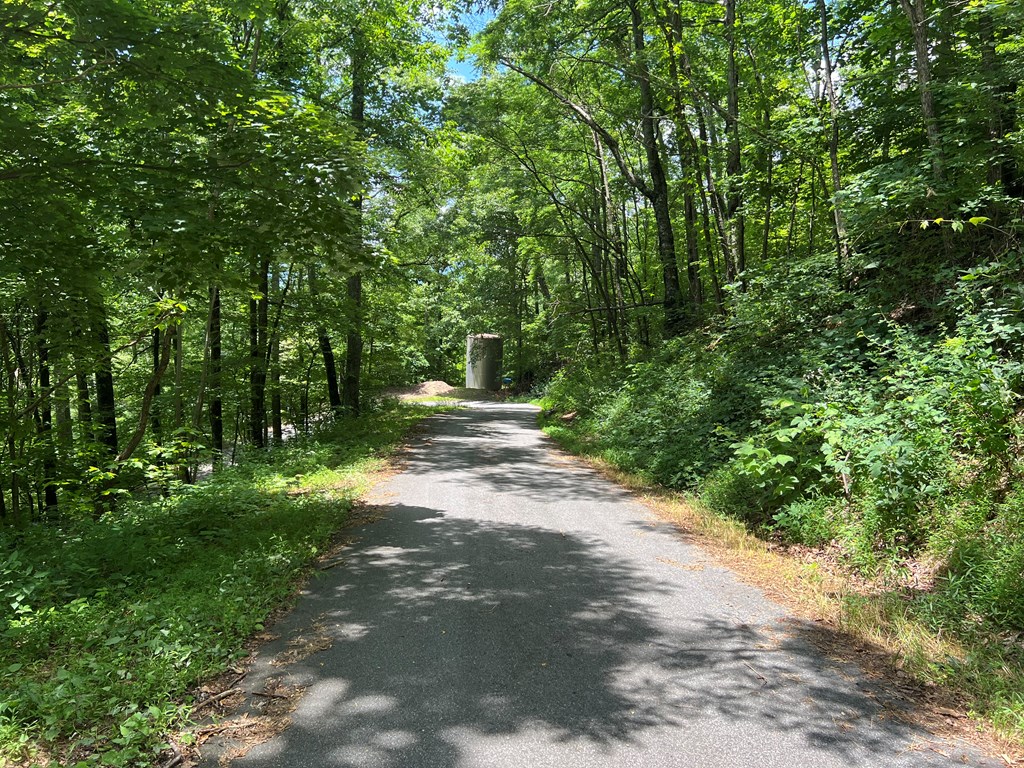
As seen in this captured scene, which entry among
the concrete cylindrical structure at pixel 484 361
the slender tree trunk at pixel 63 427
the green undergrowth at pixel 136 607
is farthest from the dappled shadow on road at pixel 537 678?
the concrete cylindrical structure at pixel 484 361

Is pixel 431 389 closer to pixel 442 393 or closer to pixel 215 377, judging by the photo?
pixel 442 393

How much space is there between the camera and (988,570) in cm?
375

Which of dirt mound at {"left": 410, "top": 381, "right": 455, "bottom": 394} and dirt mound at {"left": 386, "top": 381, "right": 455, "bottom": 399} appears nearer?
dirt mound at {"left": 386, "top": 381, "right": 455, "bottom": 399}

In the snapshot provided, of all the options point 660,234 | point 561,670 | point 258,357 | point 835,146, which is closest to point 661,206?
point 660,234

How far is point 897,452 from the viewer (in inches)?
188

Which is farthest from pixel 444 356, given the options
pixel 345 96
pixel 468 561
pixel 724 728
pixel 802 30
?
pixel 724 728

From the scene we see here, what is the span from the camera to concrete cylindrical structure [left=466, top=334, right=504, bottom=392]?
35.9m

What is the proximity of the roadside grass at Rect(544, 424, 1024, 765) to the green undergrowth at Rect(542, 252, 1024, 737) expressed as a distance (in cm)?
2

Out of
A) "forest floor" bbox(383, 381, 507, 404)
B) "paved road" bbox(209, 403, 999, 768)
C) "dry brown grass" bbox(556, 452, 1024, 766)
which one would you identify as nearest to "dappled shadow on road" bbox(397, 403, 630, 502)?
"paved road" bbox(209, 403, 999, 768)

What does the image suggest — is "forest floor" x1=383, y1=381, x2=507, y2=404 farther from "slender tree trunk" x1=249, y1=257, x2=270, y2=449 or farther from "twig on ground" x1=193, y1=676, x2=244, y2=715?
"twig on ground" x1=193, y1=676, x2=244, y2=715

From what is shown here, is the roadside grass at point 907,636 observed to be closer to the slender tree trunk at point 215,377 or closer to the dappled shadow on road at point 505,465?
the dappled shadow on road at point 505,465

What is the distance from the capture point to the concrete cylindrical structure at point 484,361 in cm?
3591

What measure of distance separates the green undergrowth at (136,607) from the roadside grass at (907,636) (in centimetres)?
392

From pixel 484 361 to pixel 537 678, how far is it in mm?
33780
